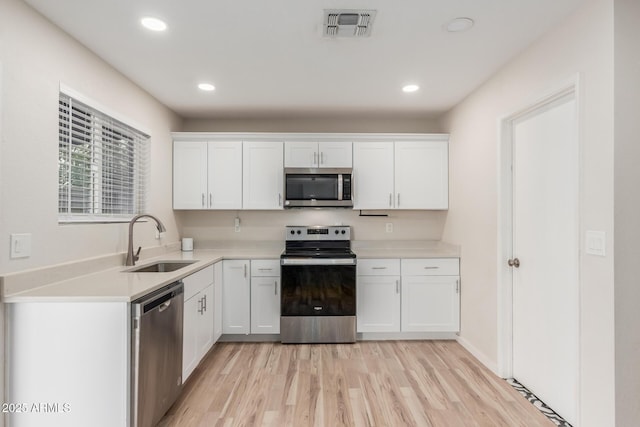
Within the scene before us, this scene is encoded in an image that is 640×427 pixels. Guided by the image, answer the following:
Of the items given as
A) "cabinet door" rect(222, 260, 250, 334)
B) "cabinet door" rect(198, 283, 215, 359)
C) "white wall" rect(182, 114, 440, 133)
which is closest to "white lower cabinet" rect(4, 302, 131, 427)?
"cabinet door" rect(198, 283, 215, 359)

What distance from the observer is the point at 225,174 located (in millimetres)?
3914

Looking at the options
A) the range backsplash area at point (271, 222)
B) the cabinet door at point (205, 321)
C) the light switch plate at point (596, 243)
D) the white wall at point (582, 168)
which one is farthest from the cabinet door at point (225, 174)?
the light switch plate at point (596, 243)

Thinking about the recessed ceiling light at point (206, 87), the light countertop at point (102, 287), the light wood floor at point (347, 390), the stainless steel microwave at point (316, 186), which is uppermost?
the recessed ceiling light at point (206, 87)

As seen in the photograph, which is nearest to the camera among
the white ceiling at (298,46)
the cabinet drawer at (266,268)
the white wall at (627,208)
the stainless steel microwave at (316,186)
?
the white wall at (627,208)

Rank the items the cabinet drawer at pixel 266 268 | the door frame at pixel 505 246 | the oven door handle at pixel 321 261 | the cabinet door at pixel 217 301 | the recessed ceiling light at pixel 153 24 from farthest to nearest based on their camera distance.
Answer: the cabinet drawer at pixel 266 268 → the oven door handle at pixel 321 261 → the cabinet door at pixel 217 301 → the door frame at pixel 505 246 → the recessed ceiling light at pixel 153 24

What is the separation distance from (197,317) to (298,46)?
2157 millimetres

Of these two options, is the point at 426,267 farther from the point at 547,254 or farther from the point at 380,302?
the point at 547,254

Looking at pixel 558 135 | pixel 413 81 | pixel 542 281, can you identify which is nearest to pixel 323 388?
pixel 542 281

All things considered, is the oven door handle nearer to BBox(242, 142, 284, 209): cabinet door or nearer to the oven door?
the oven door

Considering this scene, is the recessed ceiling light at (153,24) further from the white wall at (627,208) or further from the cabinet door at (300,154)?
the white wall at (627,208)

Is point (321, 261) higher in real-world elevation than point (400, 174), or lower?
lower

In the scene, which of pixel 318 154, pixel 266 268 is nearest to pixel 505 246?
pixel 318 154

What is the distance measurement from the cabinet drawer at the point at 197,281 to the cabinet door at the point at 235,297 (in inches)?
14.5

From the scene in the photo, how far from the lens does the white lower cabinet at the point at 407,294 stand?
12.0ft
